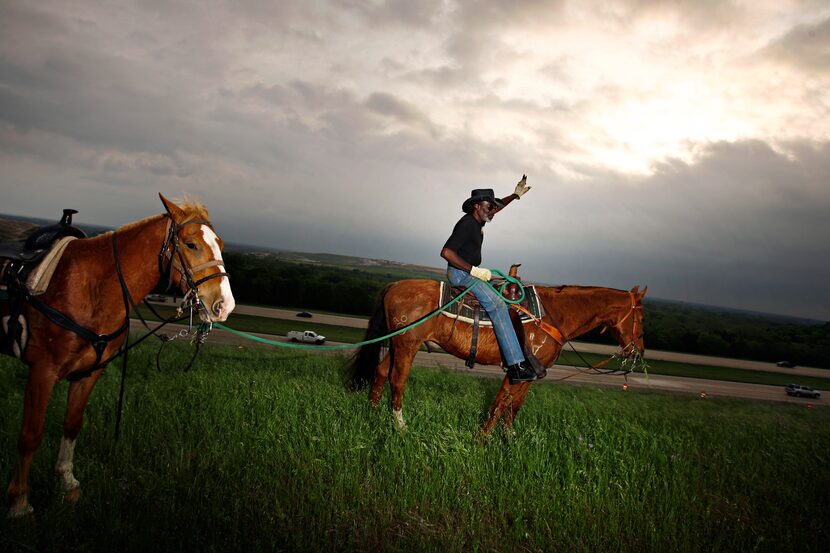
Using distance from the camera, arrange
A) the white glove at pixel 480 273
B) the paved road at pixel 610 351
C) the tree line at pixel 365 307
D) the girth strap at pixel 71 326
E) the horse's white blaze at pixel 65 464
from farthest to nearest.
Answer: the tree line at pixel 365 307 → the paved road at pixel 610 351 → the white glove at pixel 480 273 → the horse's white blaze at pixel 65 464 → the girth strap at pixel 71 326

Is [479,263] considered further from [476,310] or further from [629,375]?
[629,375]

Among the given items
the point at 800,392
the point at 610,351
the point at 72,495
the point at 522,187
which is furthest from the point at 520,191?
the point at 610,351

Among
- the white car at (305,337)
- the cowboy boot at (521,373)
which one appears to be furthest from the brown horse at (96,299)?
the white car at (305,337)

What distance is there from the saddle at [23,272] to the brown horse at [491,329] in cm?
422

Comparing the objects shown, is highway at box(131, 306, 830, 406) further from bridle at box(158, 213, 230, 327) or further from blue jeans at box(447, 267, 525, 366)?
bridle at box(158, 213, 230, 327)

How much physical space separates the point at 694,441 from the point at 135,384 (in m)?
9.61

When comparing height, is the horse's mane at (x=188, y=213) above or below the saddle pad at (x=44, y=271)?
above

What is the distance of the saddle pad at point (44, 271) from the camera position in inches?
134

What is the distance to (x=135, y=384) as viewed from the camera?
22.7 ft

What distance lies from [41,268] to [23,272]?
0.22m

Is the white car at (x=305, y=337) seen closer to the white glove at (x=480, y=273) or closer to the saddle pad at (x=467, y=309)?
the saddle pad at (x=467, y=309)

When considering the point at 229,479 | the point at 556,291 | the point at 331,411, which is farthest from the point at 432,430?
the point at 556,291

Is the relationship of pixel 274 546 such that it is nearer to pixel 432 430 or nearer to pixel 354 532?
pixel 354 532

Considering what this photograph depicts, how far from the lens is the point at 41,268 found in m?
3.46
